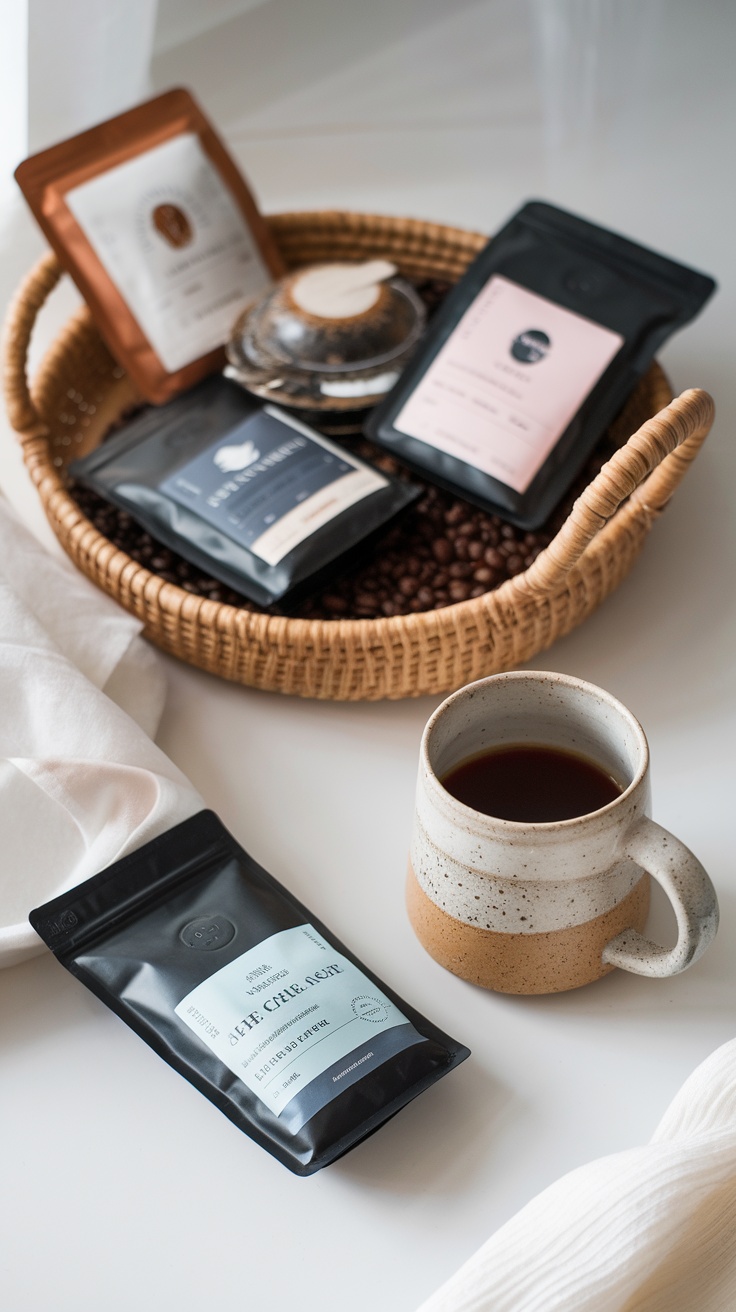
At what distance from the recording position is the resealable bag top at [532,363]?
2.73 ft

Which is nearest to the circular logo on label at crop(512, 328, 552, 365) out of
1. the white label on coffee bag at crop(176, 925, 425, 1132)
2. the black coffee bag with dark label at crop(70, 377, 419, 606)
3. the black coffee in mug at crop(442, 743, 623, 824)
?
the black coffee bag with dark label at crop(70, 377, 419, 606)

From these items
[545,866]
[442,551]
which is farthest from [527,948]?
[442,551]

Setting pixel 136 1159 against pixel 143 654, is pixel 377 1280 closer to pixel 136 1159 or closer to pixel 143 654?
pixel 136 1159

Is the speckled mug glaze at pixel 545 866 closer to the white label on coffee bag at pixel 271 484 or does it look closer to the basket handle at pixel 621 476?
the basket handle at pixel 621 476

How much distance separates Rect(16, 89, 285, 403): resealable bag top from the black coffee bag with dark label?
94 millimetres

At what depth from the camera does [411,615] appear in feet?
2.34

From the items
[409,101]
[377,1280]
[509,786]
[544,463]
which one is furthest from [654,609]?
[409,101]

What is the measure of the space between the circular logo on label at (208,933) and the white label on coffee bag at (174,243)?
19.1 inches

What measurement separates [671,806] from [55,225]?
1.94 ft

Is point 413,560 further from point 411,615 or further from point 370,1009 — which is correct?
point 370,1009

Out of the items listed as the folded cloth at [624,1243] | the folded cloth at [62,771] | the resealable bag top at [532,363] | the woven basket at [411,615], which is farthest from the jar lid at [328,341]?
the folded cloth at [624,1243]

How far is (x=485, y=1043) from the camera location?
0.61 meters

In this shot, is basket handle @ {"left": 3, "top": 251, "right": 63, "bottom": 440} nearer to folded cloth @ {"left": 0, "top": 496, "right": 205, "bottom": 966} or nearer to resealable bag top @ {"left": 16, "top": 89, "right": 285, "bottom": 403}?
resealable bag top @ {"left": 16, "top": 89, "right": 285, "bottom": 403}

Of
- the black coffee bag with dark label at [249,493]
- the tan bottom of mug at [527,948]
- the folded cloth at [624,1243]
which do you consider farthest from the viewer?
the black coffee bag with dark label at [249,493]
